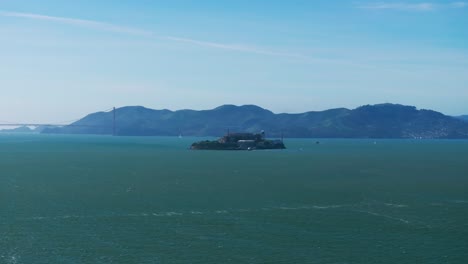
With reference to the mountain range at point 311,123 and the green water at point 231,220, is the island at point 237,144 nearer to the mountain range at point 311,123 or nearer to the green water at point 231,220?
the green water at point 231,220

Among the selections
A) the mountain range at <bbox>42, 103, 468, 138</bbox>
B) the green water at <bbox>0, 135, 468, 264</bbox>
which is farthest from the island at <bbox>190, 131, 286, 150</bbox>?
the mountain range at <bbox>42, 103, 468, 138</bbox>

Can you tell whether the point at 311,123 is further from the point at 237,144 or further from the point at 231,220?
the point at 231,220

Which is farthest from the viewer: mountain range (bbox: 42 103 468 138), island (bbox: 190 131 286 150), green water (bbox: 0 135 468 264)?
mountain range (bbox: 42 103 468 138)

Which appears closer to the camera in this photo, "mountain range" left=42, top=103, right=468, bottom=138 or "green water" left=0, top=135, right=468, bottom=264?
"green water" left=0, top=135, right=468, bottom=264

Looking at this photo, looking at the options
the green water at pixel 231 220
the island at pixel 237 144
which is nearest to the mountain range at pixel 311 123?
the island at pixel 237 144

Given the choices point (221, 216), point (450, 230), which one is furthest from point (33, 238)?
point (450, 230)

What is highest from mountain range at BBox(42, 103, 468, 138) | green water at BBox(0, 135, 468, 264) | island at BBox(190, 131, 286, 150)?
mountain range at BBox(42, 103, 468, 138)

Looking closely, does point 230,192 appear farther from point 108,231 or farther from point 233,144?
point 233,144

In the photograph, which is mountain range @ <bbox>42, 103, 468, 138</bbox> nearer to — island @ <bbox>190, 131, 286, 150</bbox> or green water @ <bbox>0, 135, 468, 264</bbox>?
island @ <bbox>190, 131, 286, 150</bbox>
